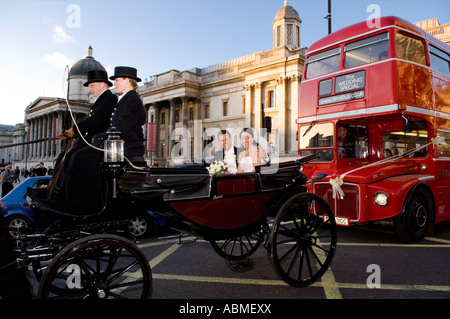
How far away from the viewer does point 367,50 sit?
20.2ft

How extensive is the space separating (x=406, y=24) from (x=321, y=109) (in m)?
2.26

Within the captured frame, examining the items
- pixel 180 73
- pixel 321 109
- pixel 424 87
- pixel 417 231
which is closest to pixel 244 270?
pixel 417 231

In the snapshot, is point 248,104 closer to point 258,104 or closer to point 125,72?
point 258,104

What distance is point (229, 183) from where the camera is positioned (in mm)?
3125

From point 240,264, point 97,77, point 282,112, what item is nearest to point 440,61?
point 240,264

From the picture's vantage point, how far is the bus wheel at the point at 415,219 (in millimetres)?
5383

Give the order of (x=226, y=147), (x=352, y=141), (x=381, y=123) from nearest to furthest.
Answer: (x=226, y=147) → (x=352, y=141) → (x=381, y=123)

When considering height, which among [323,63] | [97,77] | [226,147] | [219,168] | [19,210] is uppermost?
[323,63]

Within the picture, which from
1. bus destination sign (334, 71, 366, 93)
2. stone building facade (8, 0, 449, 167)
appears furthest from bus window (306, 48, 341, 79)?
stone building facade (8, 0, 449, 167)

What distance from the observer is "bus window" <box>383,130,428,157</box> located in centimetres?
634

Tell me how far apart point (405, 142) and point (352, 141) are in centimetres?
108

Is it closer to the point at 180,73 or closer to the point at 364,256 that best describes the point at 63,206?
the point at 364,256

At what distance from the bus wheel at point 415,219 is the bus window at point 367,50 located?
8.79ft

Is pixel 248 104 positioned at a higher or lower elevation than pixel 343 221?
higher
